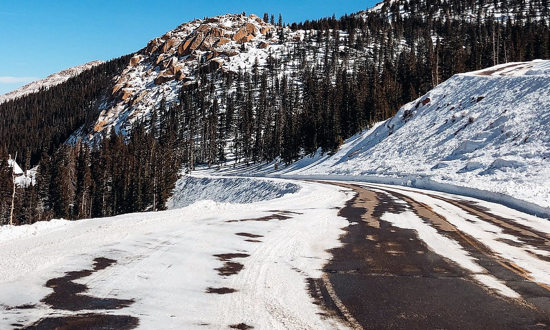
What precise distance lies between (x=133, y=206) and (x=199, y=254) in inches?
2038

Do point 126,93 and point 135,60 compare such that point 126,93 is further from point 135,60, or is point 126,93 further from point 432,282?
point 432,282

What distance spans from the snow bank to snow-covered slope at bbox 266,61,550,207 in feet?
34.1

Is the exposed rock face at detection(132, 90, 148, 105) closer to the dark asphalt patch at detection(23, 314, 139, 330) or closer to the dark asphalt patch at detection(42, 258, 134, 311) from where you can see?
the dark asphalt patch at detection(42, 258, 134, 311)

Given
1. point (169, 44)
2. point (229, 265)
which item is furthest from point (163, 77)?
point (229, 265)

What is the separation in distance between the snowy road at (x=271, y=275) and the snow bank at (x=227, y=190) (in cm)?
1641

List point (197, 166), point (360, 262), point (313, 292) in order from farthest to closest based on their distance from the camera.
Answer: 1. point (197, 166)
2. point (360, 262)
3. point (313, 292)

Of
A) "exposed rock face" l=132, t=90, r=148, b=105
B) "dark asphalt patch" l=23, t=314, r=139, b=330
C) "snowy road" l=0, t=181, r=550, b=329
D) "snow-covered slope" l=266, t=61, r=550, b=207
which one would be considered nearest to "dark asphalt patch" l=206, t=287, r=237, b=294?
"snowy road" l=0, t=181, r=550, b=329

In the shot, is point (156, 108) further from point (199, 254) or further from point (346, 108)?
point (199, 254)

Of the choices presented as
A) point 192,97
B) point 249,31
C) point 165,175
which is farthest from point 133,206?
point 249,31

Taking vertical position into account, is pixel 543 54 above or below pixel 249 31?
below

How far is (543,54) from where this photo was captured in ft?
240

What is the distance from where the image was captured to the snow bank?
3035 centimetres

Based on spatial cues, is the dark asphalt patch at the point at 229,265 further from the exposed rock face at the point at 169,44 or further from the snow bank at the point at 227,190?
the exposed rock face at the point at 169,44

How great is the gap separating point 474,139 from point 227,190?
91.9 ft
